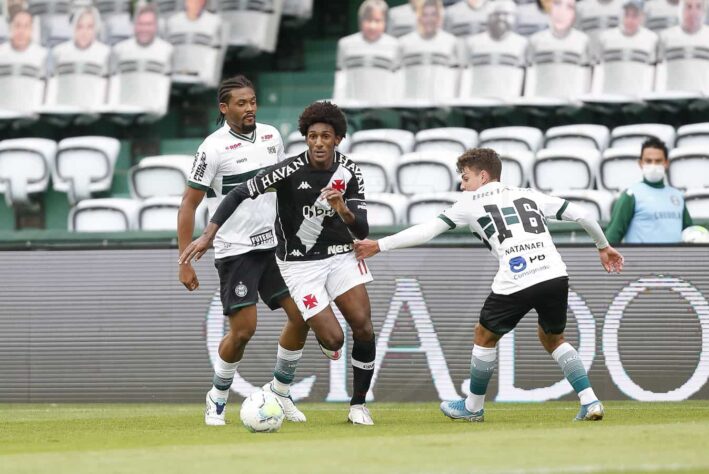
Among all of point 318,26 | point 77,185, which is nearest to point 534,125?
point 318,26

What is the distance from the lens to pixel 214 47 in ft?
60.7

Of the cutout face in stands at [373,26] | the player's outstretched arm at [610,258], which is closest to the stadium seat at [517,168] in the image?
the cutout face in stands at [373,26]

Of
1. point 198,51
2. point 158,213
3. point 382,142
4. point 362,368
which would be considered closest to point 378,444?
point 362,368

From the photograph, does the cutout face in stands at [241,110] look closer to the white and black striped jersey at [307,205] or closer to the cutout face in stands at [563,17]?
the white and black striped jersey at [307,205]

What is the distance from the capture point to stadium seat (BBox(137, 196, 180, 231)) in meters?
15.2

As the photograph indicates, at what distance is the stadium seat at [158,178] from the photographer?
16.4 meters

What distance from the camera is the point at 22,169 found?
56.3 ft

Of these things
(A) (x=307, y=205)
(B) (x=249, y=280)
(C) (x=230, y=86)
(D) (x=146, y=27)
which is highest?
(D) (x=146, y=27)

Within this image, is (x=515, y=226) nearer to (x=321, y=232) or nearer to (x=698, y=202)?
(x=321, y=232)

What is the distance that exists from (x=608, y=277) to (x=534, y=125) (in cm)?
628

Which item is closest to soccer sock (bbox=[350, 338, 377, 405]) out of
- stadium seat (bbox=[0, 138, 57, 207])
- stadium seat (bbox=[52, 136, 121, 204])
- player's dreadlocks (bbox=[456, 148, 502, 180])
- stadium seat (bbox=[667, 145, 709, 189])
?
player's dreadlocks (bbox=[456, 148, 502, 180])

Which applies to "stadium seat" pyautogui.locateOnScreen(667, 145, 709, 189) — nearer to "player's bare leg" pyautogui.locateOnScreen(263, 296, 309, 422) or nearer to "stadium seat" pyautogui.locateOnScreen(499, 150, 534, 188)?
"stadium seat" pyautogui.locateOnScreen(499, 150, 534, 188)

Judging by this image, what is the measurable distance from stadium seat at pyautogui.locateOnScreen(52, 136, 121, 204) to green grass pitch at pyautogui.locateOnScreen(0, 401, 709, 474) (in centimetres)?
670

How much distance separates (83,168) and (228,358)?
8.23 m
